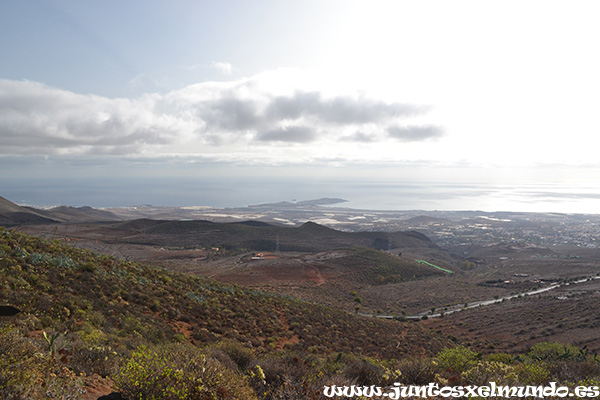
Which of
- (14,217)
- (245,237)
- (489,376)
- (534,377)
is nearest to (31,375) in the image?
(489,376)

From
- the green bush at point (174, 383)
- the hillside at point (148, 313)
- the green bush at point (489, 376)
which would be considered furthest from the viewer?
the hillside at point (148, 313)

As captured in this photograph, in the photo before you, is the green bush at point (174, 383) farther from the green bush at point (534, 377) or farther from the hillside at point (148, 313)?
the green bush at point (534, 377)

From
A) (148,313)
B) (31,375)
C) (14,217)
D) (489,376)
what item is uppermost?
(31,375)

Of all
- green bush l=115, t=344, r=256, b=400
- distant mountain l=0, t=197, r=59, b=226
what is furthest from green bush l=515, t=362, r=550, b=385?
distant mountain l=0, t=197, r=59, b=226

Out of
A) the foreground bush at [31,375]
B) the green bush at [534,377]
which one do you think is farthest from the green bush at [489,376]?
the foreground bush at [31,375]

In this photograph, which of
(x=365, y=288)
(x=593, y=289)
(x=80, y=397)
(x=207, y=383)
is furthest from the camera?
(x=365, y=288)

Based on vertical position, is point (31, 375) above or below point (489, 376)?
above

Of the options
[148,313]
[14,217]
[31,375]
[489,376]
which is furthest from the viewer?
[14,217]

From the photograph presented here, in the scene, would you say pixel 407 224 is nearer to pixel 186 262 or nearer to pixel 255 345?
pixel 186 262

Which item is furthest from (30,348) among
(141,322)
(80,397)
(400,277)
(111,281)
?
(400,277)

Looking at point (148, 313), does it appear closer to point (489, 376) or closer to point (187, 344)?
point (187, 344)

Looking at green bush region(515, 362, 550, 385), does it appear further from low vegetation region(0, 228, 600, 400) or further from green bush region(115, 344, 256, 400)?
green bush region(115, 344, 256, 400)
